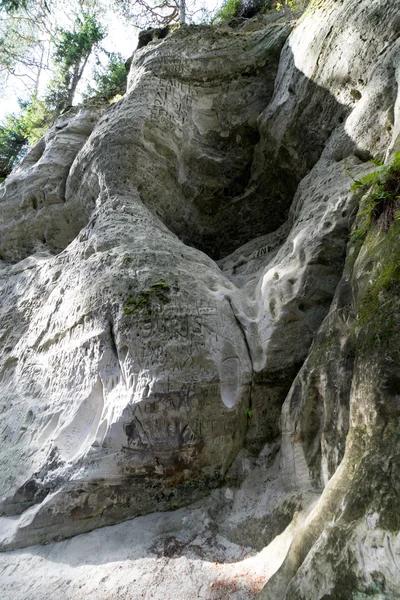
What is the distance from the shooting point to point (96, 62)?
15531mm

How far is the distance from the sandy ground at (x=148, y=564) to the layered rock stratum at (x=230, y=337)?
0.07 feet

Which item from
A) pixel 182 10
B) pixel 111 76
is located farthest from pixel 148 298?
pixel 182 10

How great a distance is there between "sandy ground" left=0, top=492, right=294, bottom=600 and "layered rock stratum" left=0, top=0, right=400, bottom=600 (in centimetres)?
2

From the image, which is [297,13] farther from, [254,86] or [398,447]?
[398,447]

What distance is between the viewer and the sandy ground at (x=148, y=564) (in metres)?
2.83

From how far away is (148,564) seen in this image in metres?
3.07

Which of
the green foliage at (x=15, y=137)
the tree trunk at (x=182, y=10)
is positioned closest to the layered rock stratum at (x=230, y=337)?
the green foliage at (x=15, y=137)

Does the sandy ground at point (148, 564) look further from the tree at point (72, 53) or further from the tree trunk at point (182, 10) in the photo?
the tree trunk at point (182, 10)

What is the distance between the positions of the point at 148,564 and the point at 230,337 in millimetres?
2101

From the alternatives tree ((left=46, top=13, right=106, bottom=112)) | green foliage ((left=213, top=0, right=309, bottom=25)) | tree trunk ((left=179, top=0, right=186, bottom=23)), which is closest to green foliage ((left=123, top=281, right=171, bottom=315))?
green foliage ((left=213, top=0, right=309, bottom=25))

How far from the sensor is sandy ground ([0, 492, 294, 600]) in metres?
2.83

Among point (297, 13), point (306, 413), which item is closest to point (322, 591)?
point (306, 413)

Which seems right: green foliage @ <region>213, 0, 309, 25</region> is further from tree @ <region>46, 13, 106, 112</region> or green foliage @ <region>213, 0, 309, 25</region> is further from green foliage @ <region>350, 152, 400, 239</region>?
green foliage @ <region>350, 152, 400, 239</region>

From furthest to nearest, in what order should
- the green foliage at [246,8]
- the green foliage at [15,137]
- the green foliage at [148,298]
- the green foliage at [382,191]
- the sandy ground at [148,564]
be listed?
the green foliage at [15,137] → the green foliage at [246,8] → the green foliage at [148,298] → the green foliage at [382,191] → the sandy ground at [148,564]
